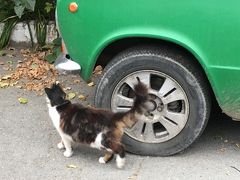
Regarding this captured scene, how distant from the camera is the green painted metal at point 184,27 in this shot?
3.69 metres

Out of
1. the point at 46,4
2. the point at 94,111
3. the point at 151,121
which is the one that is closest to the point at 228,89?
the point at 151,121

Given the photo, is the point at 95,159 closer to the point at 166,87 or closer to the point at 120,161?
the point at 120,161

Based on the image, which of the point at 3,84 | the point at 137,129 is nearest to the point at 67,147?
the point at 137,129

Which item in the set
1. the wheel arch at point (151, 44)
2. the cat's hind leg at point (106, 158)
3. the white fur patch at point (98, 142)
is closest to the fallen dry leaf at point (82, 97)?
the wheel arch at point (151, 44)

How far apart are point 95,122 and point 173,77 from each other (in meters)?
0.72

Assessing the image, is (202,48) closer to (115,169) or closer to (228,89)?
(228,89)

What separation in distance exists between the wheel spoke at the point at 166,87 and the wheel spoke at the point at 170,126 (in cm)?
22

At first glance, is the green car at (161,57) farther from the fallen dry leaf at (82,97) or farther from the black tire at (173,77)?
the fallen dry leaf at (82,97)

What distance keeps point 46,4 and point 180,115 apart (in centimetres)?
337

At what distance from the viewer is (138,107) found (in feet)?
12.5

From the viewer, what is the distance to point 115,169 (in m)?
4.09

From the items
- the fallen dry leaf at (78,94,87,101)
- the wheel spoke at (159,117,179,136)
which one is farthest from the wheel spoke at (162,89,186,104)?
the fallen dry leaf at (78,94,87,101)

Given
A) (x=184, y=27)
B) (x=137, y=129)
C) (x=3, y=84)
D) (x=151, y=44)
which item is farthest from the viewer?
(x=3, y=84)

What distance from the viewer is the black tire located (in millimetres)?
3965
